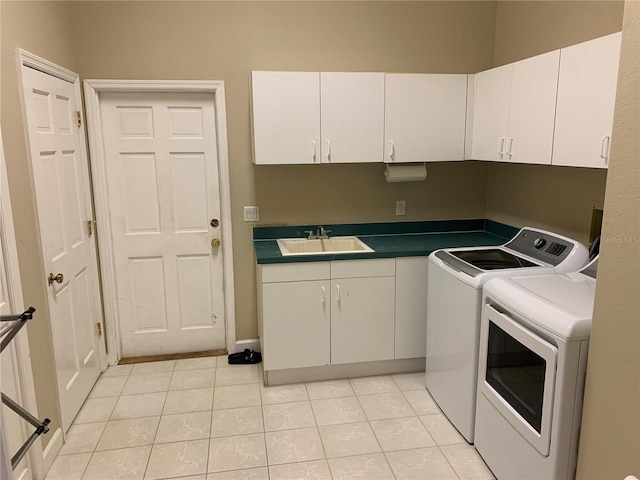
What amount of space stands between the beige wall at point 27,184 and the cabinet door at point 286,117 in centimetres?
117

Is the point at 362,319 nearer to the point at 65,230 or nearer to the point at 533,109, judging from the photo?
the point at 533,109

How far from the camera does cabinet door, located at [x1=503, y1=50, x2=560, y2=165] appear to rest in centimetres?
238

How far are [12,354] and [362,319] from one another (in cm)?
192

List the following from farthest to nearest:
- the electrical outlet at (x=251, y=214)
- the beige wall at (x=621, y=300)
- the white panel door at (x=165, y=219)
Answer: the electrical outlet at (x=251, y=214), the white panel door at (x=165, y=219), the beige wall at (x=621, y=300)

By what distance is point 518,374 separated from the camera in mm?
2037

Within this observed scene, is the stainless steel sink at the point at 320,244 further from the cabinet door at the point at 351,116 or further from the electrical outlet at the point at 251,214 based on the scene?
the cabinet door at the point at 351,116

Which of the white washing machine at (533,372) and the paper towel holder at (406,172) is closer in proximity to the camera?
the white washing machine at (533,372)

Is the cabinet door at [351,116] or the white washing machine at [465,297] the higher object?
the cabinet door at [351,116]

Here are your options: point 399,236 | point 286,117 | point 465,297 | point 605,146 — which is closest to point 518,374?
point 465,297

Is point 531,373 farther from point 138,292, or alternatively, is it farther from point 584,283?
point 138,292

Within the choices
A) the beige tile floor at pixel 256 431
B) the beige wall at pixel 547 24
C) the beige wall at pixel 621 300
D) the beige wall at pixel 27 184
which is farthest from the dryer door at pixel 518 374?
the beige wall at pixel 27 184

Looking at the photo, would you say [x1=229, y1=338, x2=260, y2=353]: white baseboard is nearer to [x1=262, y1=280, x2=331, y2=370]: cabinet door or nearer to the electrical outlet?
[x1=262, y1=280, x2=331, y2=370]: cabinet door

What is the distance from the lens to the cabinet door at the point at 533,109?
2385mm

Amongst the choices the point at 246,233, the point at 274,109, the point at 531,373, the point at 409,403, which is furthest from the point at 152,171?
the point at 531,373
